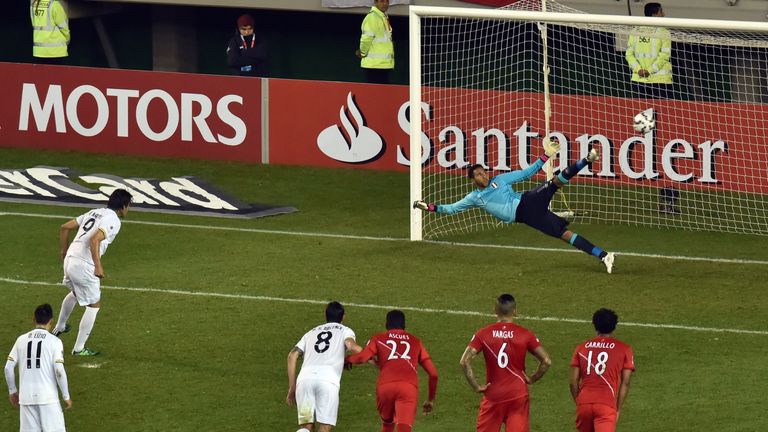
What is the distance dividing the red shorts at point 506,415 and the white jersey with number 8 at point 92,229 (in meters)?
5.39

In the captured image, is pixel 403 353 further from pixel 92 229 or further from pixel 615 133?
pixel 615 133

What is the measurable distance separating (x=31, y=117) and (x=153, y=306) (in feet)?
30.8

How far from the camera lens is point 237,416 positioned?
617 inches

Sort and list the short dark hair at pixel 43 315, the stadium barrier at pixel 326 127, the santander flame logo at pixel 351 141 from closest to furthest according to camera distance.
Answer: the short dark hair at pixel 43 315 < the stadium barrier at pixel 326 127 < the santander flame logo at pixel 351 141

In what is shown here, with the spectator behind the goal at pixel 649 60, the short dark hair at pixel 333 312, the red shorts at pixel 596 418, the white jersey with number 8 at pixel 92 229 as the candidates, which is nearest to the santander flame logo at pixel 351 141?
the spectator behind the goal at pixel 649 60

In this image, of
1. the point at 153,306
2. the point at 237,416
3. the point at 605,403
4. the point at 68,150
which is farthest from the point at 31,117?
the point at 605,403

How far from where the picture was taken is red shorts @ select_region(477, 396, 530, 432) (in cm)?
1362

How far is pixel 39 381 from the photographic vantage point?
14.1 metres

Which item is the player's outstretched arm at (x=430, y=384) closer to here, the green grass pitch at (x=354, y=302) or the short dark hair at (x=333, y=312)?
the short dark hair at (x=333, y=312)

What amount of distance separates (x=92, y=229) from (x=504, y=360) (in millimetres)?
5678

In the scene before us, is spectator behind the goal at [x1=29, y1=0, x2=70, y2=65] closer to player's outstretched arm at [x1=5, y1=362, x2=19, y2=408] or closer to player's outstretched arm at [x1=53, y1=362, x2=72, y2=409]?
player's outstretched arm at [x1=5, y1=362, x2=19, y2=408]

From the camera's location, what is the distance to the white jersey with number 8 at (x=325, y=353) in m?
13.9

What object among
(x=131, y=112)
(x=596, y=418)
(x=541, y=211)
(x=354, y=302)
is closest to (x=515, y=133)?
(x=541, y=211)

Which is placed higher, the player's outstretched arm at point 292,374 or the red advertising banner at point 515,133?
the red advertising banner at point 515,133
